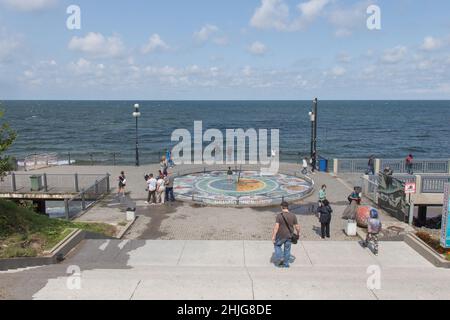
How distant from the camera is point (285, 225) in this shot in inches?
389

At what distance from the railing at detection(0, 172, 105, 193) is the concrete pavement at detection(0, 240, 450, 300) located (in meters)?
10.1

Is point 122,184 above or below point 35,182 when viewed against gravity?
above

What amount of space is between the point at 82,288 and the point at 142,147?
2454 inches

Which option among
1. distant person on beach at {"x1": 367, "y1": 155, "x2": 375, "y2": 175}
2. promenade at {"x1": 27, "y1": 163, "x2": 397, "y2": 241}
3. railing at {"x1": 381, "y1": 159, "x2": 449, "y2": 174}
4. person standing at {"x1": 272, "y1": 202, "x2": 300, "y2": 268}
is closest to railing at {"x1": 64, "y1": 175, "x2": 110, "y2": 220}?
promenade at {"x1": 27, "y1": 163, "x2": 397, "y2": 241}

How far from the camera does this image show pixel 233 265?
11.0m

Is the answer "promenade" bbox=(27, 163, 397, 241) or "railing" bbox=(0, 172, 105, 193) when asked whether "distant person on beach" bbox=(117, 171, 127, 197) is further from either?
"railing" bbox=(0, 172, 105, 193)

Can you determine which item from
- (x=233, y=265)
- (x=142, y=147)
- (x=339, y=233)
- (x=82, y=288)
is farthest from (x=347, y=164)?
(x=142, y=147)

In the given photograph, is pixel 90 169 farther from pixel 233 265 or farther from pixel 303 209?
pixel 233 265

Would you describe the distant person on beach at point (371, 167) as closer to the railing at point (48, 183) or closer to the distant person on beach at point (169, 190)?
the distant person on beach at point (169, 190)

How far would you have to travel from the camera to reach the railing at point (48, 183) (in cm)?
2134

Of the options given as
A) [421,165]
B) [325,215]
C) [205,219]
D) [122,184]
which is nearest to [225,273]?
[325,215]

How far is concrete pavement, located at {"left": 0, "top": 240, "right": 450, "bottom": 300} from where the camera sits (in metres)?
8.05

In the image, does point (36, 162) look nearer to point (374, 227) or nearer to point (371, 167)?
point (371, 167)

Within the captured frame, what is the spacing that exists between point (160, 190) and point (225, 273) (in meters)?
10.1
